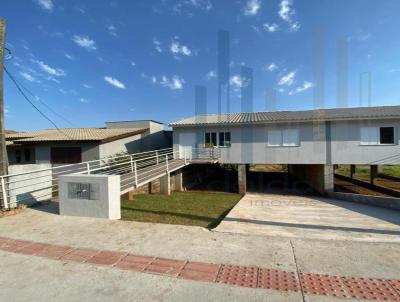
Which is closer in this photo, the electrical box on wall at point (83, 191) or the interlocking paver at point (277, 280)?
the interlocking paver at point (277, 280)

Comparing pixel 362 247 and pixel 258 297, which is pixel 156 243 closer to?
pixel 258 297

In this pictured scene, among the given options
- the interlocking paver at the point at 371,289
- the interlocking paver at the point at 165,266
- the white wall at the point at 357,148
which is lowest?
the interlocking paver at the point at 371,289

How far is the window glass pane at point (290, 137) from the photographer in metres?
17.0

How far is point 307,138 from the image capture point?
16766mm

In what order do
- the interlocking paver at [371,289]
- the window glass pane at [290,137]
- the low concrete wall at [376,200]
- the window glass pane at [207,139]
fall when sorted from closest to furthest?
the interlocking paver at [371,289] < the low concrete wall at [376,200] < the window glass pane at [290,137] < the window glass pane at [207,139]

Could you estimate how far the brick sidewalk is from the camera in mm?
3363

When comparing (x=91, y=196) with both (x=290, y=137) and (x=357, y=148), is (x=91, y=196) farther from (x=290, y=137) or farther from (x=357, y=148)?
(x=357, y=148)

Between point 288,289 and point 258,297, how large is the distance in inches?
18.1

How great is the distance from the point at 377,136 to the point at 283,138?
17.8ft

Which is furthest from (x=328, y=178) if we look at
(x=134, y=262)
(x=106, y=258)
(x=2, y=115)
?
(x=2, y=115)

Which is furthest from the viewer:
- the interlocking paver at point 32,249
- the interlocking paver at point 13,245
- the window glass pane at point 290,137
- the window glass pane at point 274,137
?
the window glass pane at point 274,137

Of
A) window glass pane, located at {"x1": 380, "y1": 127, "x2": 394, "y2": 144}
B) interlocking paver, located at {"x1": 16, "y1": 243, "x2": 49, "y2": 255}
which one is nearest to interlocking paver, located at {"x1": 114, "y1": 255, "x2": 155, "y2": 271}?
interlocking paver, located at {"x1": 16, "y1": 243, "x2": 49, "y2": 255}

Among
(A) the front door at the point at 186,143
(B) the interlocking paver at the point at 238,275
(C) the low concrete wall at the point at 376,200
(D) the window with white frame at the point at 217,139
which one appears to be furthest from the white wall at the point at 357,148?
(B) the interlocking paver at the point at 238,275

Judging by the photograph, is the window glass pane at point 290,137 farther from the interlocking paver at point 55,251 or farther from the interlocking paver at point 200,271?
the interlocking paver at point 55,251
